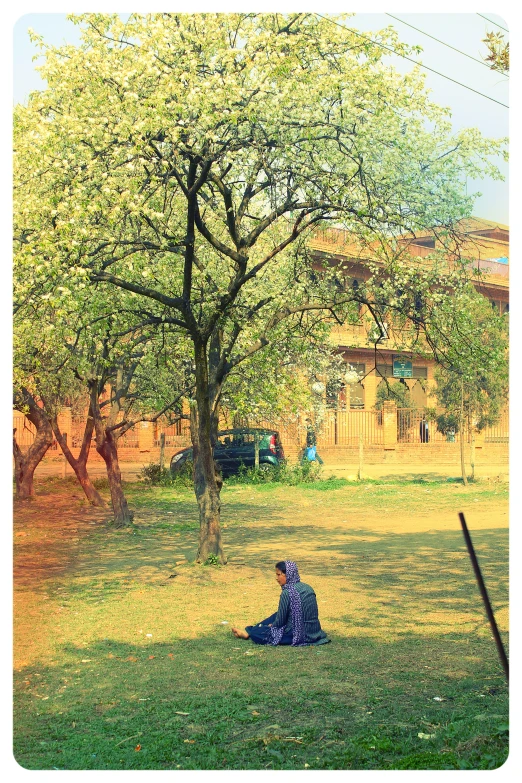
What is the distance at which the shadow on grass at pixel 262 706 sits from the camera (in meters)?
5.58

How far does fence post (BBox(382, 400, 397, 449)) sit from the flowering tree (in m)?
25.5

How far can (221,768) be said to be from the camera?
18.0 ft

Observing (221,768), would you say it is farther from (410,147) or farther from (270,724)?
(410,147)

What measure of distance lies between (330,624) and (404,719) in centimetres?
358

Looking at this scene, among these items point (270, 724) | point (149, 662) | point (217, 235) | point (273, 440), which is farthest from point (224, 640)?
point (273, 440)

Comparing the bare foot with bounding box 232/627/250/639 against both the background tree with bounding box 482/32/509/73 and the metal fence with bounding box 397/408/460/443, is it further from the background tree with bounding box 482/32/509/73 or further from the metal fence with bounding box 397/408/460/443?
the metal fence with bounding box 397/408/460/443

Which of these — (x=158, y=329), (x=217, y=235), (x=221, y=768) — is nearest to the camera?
(x=221, y=768)

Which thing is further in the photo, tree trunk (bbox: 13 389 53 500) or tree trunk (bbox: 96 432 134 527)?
tree trunk (bbox: 13 389 53 500)

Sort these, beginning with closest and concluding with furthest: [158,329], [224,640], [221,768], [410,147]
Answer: [221,768], [224,640], [410,147], [158,329]

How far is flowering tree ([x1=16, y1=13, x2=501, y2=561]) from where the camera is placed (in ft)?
30.4

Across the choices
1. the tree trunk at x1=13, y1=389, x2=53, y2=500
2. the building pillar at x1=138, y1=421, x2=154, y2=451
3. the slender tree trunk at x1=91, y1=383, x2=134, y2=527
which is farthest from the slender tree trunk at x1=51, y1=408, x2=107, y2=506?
the building pillar at x1=138, y1=421, x2=154, y2=451

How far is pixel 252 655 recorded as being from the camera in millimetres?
8555

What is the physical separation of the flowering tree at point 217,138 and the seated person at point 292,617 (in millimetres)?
3230

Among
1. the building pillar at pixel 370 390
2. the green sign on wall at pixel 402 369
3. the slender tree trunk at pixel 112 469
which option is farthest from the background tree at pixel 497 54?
the building pillar at pixel 370 390
